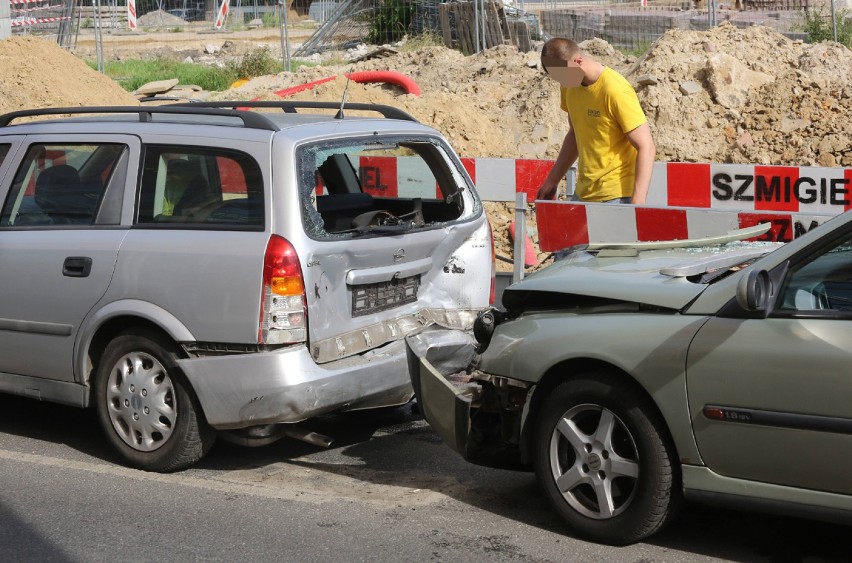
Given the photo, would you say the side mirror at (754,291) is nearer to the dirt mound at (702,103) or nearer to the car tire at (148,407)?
the car tire at (148,407)

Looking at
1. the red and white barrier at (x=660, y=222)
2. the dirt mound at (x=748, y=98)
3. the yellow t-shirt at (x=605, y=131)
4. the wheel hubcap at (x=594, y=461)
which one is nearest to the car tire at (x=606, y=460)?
the wheel hubcap at (x=594, y=461)

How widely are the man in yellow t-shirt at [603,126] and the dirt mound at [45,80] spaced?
10.5 meters

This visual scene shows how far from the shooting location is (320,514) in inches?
216

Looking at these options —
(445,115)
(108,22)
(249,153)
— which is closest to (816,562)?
(249,153)

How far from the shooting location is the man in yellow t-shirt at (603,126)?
7367 mm

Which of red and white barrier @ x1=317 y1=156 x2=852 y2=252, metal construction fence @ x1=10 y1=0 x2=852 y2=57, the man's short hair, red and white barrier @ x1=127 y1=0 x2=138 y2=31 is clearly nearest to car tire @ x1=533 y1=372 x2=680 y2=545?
red and white barrier @ x1=317 y1=156 x2=852 y2=252

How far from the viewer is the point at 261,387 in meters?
5.59

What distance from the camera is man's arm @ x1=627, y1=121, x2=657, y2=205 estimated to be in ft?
23.9

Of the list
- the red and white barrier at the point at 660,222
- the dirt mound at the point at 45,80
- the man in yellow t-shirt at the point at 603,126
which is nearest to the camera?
the red and white barrier at the point at 660,222

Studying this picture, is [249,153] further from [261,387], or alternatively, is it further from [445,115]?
[445,115]

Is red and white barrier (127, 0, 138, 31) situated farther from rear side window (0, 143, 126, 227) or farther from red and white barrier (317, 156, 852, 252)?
rear side window (0, 143, 126, 227)

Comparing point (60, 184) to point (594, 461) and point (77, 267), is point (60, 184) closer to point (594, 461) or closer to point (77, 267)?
point (77, 267)

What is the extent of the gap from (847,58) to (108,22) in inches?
888

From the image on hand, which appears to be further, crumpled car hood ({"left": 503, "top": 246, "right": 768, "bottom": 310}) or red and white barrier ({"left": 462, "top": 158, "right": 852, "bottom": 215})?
red and white barrier ({"left": 462, "top": 158, "right": 852, "bottom": 215})
